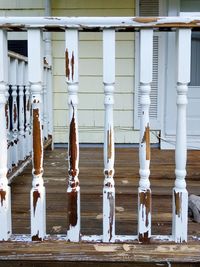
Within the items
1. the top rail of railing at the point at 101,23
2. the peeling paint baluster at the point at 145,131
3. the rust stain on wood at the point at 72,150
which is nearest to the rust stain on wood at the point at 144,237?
the peeling paint baluster at the point at 145,131

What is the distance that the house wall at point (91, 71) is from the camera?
14.6 feet

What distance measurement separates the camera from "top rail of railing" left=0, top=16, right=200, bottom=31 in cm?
134

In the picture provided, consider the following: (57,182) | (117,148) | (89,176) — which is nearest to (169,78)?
(117,148)

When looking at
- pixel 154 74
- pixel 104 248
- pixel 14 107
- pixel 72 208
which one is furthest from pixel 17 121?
pixel 154 74

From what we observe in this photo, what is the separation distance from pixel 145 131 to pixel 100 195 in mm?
1052

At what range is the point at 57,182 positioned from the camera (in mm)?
2758

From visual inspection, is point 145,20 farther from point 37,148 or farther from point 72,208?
point 72,208

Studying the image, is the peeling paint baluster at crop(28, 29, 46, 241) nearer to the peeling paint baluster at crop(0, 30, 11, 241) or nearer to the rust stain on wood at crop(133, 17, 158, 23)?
the peeling paint baluster at crop(0, 30, 11, 241)

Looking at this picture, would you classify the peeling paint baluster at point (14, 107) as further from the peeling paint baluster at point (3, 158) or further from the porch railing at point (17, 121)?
the peeling paint baluster at point (3, 158)

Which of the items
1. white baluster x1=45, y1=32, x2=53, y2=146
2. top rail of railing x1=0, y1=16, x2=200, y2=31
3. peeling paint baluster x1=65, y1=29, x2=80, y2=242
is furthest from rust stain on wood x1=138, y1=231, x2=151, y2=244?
white baluster x1=45, y1=32, x2=53, y2=146

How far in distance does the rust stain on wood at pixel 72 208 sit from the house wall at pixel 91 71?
315 centimetres

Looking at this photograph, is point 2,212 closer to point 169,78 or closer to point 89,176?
point 89,176

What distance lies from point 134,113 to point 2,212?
10.6ft

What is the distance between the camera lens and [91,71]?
4.52m
